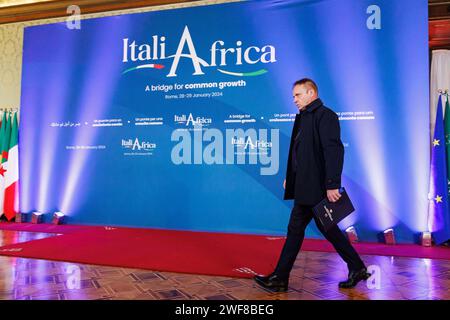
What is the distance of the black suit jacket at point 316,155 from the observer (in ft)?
7.27

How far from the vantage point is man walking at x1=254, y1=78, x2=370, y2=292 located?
7.31 feet

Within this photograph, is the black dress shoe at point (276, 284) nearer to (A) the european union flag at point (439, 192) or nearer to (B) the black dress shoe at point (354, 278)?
(B) the black dress shoe at point (354, 278)

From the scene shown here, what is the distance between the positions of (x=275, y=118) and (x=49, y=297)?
299cm

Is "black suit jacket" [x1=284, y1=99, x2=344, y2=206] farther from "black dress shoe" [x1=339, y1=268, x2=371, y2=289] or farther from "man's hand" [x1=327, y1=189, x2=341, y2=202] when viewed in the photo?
"black dress shoe" [x1=339, y1=268, x2=371, y2=289]

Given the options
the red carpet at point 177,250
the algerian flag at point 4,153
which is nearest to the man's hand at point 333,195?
the red carpet at point 177,250

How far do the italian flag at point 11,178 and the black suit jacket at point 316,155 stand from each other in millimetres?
4473

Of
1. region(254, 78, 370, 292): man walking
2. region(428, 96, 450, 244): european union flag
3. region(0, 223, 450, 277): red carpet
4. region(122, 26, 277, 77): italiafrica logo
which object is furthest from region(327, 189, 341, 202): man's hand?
region(122, 26, 277, 77): italiafrica logo

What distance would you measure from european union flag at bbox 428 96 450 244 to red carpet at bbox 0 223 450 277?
231 mm

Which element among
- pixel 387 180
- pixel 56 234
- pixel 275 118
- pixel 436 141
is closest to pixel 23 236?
pixel 56 234

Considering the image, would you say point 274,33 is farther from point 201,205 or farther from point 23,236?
point 23,236

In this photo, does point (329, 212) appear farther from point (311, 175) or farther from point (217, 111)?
point (217, 111)

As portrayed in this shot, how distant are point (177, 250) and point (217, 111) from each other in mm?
1783

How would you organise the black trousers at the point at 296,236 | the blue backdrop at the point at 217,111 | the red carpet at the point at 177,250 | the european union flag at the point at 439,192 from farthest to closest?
1. the blue backdrop at the point at 217,111
2. the european union flag at the point at 439,192
3. the red carpet at the point at 177,250
4. the black trousers at the point at 296,236

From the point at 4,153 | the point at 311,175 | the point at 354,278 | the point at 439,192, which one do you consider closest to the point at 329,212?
the point at 311,175
